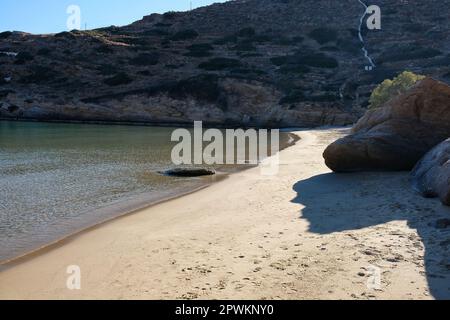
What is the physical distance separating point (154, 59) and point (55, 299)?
62.4 meters

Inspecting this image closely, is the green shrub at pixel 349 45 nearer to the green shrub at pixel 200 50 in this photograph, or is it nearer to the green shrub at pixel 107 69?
the green shrub at pixel 200 50

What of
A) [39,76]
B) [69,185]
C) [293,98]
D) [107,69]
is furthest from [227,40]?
[69,185]

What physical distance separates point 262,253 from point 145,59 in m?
61.3

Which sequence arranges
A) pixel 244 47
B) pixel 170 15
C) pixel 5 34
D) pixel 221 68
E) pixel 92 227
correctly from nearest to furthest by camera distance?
1. pixel 92 227
2. pixel 221 68
3. pixel 244 47
4. pixel 5 34
5. pixel 170 15

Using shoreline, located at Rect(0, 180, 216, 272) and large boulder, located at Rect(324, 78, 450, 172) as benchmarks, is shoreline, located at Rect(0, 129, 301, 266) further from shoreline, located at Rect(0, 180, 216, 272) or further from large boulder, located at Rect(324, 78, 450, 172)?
large boulder, located at Rect(324, 78, 450, 172)

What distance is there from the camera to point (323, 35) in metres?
80.2

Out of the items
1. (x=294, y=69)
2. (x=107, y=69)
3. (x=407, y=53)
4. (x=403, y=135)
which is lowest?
(x=403, y=135)

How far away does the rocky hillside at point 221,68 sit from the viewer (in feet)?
182

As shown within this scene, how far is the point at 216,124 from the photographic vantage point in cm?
5412

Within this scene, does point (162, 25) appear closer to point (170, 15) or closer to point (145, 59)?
point (170, 15)

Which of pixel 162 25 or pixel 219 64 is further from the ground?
pixel 162 25

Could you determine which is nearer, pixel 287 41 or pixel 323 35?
pixel 287 41

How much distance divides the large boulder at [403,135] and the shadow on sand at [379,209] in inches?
28.4

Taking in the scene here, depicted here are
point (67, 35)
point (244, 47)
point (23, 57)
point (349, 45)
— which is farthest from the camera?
point (349, 45)
